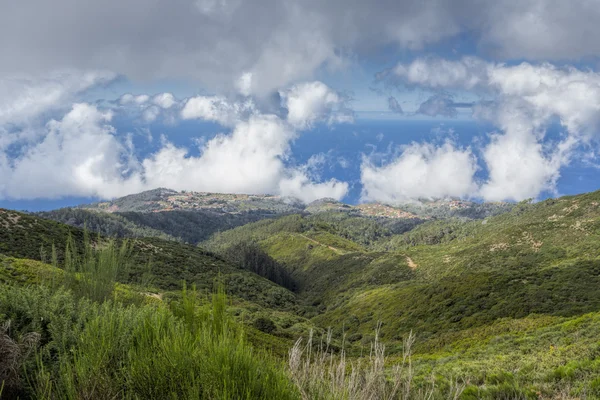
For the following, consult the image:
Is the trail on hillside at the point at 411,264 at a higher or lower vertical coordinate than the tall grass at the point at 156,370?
lower

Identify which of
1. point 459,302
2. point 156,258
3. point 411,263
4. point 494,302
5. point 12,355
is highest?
point 12,355

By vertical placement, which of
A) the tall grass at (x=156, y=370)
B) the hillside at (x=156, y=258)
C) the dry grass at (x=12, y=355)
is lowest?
the hillside at (x=156, y=258)

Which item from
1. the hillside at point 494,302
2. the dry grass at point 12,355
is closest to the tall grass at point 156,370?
the dry grass at point 12,355

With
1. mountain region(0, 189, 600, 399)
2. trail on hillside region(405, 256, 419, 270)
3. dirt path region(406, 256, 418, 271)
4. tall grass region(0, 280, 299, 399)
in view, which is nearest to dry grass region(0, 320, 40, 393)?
tall grass region(0, 280, 299, 399)

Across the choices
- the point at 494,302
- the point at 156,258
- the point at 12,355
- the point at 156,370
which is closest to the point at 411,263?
the point at 494,302

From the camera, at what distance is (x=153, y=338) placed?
4086mm

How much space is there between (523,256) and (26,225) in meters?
88.9

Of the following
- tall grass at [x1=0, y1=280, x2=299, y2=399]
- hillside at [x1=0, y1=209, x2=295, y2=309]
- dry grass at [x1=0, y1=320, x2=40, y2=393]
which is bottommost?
hillside at [x1=0, y1=209, x2=295, y2=309]

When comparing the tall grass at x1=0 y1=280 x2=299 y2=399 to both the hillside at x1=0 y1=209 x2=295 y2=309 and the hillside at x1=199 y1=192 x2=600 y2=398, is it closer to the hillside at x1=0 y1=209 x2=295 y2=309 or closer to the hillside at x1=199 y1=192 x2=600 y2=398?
the hillside at x1=199 y1=192 x2=600 y2=398

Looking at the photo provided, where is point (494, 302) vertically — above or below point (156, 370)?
below

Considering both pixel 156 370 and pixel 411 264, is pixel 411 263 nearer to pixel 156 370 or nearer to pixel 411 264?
pixel 411 264

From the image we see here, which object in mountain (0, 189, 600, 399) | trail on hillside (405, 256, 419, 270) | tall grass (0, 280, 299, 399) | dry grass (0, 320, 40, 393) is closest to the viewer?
tall grass (0, 280, 299, 399)

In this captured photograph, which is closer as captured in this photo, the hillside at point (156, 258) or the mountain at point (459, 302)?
the mountain at point (459, 302)

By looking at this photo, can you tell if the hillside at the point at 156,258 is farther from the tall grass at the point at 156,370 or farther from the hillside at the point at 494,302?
the tall grass at the point at 156,370
